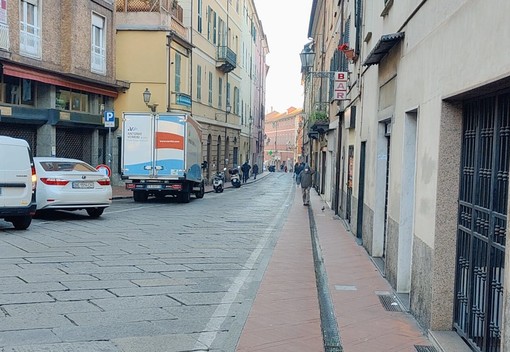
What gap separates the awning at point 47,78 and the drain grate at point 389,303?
55.2 feet

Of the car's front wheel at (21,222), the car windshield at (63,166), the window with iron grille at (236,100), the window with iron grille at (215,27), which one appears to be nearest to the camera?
the car's front wheel at (21,222)

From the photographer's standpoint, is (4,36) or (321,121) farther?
(321,121)

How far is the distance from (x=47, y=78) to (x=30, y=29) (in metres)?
1.92

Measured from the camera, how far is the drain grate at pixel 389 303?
20.0 feet

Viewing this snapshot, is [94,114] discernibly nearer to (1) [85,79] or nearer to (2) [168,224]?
(1) [85,79]

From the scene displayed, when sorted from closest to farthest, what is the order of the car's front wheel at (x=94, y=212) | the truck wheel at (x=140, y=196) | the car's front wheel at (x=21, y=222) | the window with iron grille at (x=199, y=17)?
1. the car's front wheel at (x=21, y=222)
2. the car's front wheel at (x=94, y=212)
3. the truck wheel at (x=140, y=196)
4. the window with iron grille at (x=199, y=17)

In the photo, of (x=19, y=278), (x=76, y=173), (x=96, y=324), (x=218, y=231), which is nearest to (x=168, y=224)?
(x=218, y=231)

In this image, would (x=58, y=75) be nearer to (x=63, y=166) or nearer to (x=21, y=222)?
(x=63, y=166)

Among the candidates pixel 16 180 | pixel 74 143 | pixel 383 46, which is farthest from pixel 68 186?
pixel 74 143

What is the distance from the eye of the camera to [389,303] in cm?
633

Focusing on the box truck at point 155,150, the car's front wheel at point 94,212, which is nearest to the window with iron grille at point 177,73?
the box truck at point 155,150

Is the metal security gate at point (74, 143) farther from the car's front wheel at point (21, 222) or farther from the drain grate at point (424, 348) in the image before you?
the drain grate at point (424, 348)

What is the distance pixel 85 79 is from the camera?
78.6ft

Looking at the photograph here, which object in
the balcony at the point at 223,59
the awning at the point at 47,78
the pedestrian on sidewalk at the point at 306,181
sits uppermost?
the balcony at the point at 223,59
